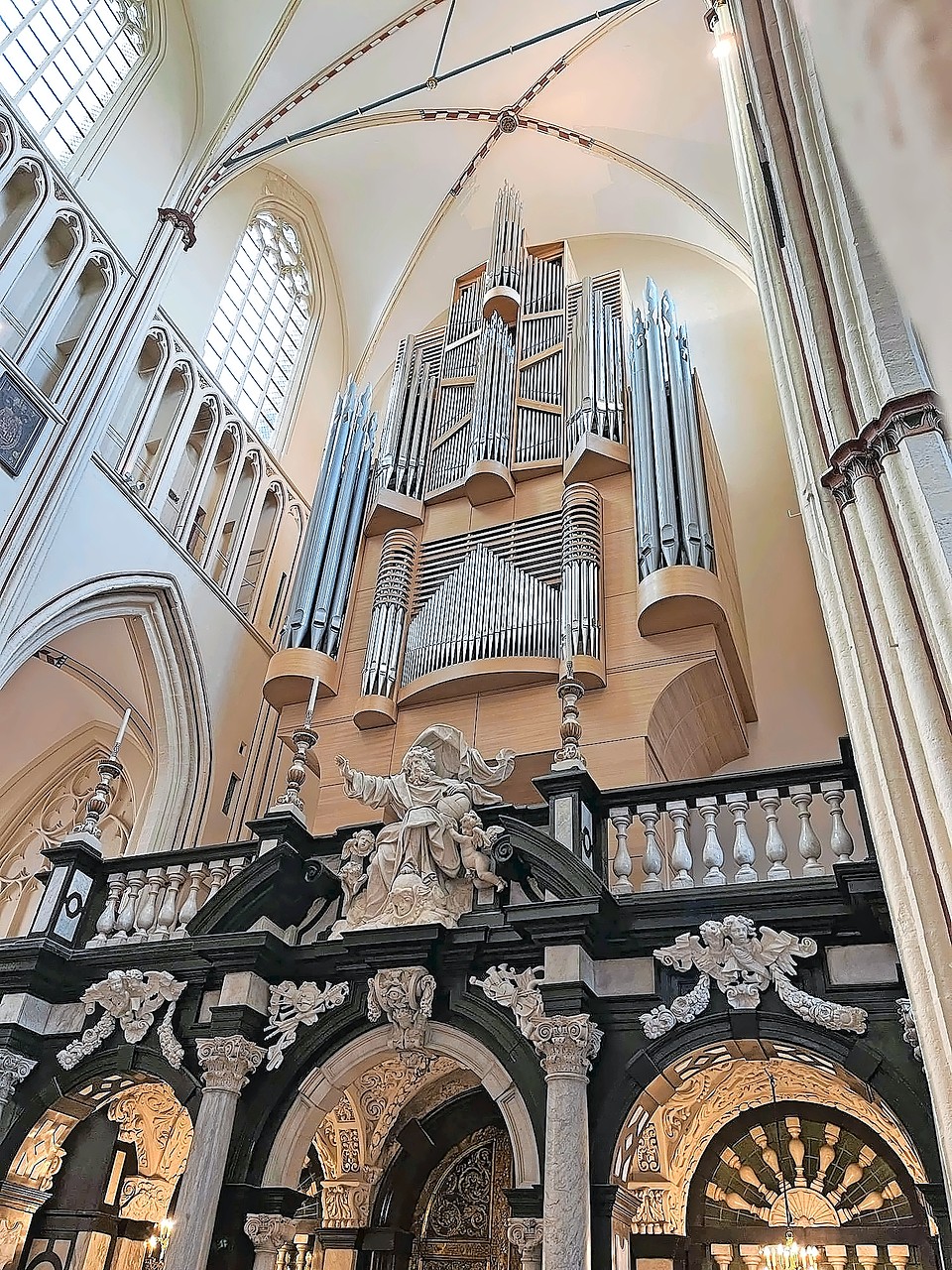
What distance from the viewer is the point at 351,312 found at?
17.7 metres

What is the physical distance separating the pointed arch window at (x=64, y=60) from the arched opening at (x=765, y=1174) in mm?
12273

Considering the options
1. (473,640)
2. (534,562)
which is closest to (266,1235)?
(473,640)

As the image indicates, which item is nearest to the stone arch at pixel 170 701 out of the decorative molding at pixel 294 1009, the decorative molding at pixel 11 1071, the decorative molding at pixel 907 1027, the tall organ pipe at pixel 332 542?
the tall organ pipe at pixel 332 542

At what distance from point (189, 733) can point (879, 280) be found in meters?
10.7

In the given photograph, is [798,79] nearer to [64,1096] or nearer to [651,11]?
[64,1096]

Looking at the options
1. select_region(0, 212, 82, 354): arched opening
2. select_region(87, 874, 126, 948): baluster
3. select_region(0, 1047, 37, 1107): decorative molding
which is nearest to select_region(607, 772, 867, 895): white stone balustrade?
select_region(87, 874, 126, 948): baluster

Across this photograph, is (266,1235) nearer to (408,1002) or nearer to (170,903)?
(408,1002)

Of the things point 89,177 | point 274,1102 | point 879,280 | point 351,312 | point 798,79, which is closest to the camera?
point 879,280

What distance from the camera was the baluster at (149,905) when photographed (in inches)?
298

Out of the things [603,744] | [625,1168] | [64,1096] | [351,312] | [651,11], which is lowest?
[625,1168]

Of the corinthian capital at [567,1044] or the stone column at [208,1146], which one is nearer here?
the corinthian capital at [567,1044]

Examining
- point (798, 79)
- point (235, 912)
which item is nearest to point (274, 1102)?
point (235, 912)

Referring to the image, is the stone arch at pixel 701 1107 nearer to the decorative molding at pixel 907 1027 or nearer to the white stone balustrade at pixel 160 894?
the decorative molding at pixel 907 1027

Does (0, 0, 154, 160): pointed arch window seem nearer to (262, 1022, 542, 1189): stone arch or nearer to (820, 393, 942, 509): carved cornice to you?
(262, 1022, 542, 1189): stone arch
